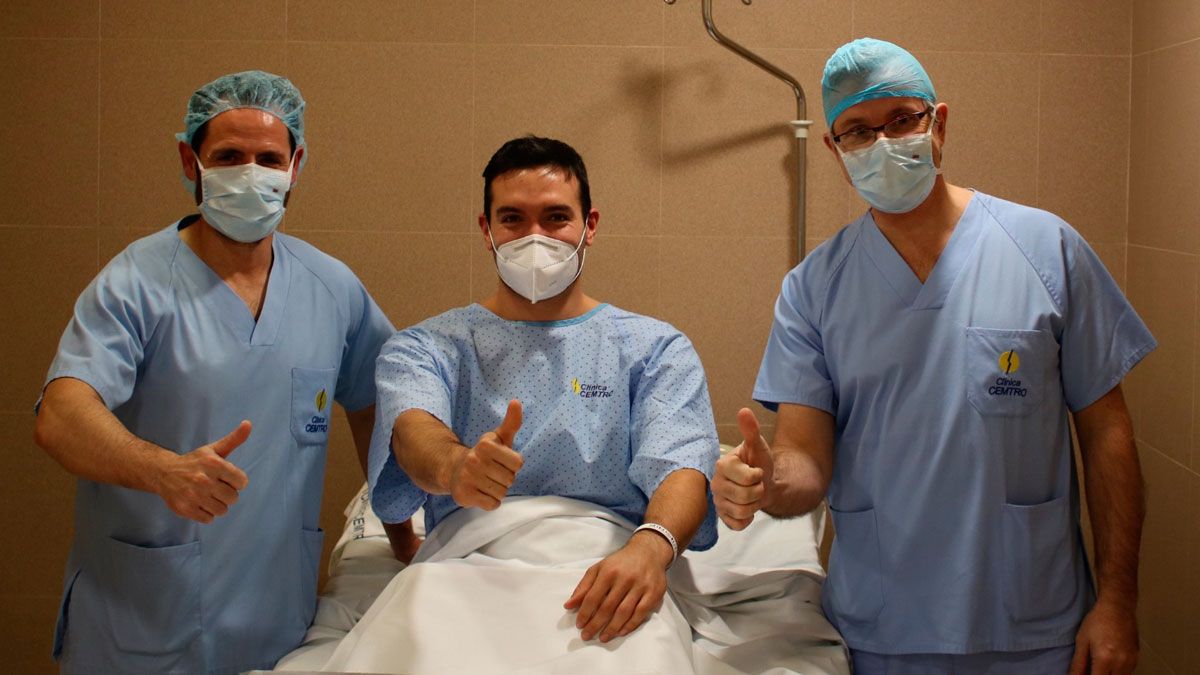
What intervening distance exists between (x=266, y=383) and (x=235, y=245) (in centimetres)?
25

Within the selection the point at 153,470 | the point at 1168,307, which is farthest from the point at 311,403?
the point at 1168,307

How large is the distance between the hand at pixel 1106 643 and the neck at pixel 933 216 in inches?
23.9

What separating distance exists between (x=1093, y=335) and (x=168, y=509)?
1.44 metres

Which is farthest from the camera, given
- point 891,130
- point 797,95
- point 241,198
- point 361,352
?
point 797,95

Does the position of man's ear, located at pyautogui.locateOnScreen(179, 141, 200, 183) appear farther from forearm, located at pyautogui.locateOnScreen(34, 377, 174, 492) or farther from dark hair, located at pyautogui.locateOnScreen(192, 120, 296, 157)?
forearm, located at pyautogui.locateOnScreen(34, 377, 174, 492)

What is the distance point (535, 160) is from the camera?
6.64ft

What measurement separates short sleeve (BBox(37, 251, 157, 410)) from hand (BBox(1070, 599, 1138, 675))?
1.47m

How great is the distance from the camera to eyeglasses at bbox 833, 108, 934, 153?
181cm

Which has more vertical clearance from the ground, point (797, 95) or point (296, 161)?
point (797, 95)

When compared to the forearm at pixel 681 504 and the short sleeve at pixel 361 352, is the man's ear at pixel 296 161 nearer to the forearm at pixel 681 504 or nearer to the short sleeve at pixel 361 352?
the short sleeve at pixel 361 352

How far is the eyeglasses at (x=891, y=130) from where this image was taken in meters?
1.81

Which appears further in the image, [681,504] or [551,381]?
[551,381]

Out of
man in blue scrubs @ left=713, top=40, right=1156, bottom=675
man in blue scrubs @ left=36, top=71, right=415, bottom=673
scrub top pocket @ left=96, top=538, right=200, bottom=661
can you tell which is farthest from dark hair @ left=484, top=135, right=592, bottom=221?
scrub top pocket @ left=96, top=538, right=200, bottom=661

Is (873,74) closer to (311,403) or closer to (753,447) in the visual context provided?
(753,447)
